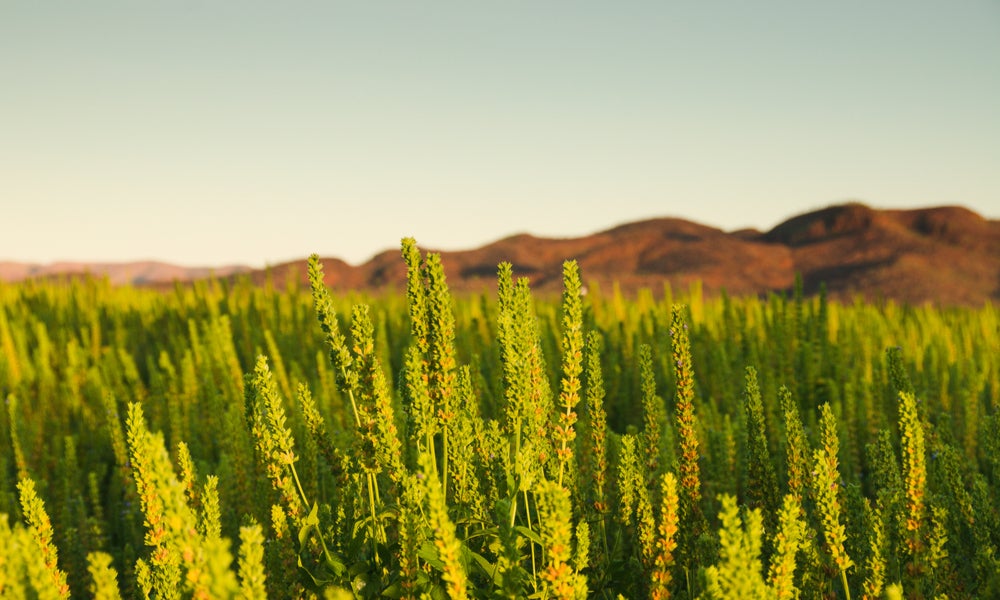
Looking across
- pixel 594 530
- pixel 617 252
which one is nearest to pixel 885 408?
pixel 594 530

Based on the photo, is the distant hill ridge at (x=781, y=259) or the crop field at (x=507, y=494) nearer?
the crop field at (x=507, y=494)

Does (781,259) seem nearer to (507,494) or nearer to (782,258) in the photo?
(782,258)

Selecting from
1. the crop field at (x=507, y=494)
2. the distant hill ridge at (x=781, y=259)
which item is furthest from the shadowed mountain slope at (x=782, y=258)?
the crop field at (x=507, y=494)

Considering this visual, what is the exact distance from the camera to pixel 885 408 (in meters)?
5.23

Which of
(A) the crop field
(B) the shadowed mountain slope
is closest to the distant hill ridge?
(B) the shadowed mountain slope

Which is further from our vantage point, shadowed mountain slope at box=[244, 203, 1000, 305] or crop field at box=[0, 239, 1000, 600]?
shadowed mountain slope at box=[244, 203, 1000, 305]

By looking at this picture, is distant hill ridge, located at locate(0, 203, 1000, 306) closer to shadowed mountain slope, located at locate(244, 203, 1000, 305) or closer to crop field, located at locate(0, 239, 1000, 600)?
shadowed mountain slope, located at locate(244, 203, 1000, 305)

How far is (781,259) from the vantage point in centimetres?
1889

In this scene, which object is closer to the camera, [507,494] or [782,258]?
[507,494]

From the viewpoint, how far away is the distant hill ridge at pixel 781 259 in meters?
15.1

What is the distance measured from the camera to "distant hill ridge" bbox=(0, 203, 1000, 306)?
15.1 metres

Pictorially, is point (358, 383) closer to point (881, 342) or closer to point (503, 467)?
point (503, 467)

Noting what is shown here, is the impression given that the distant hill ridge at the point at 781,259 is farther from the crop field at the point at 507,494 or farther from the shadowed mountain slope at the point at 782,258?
the crop field at the point at 507,494

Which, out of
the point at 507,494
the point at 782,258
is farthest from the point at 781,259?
the point at 507,494
